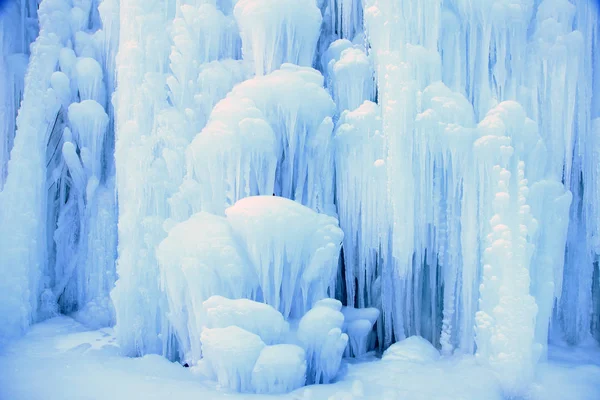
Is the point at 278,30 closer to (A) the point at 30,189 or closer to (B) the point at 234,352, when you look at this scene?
(B) the point at 234,352

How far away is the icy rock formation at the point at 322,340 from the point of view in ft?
20.0

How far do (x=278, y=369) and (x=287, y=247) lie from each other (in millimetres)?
1367

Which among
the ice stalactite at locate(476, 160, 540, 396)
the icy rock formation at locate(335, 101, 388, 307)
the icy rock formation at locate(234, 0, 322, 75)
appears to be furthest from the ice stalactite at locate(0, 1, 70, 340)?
the ice stalactite at locate(476, 160, 540, 396)

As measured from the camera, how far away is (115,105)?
8.60 metres

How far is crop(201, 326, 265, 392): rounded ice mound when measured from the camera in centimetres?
571

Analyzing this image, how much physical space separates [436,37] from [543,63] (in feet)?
4.71

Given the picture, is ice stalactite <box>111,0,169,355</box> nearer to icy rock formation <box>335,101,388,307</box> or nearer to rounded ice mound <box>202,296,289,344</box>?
rounded ice mound <box>202,296,289,344</box>

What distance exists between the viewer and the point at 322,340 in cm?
615

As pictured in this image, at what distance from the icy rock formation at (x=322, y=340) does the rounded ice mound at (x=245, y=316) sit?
1.16ft

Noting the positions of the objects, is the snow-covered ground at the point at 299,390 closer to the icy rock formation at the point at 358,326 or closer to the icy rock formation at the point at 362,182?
the icy rock formation at the point at 358,326

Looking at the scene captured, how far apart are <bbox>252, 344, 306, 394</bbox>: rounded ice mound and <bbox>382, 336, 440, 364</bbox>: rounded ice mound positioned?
1.62m

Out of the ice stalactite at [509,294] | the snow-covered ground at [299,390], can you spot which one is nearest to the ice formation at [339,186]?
the ice stalactite at [509,294]

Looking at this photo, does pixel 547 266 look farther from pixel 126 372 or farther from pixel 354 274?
pixel 126 372

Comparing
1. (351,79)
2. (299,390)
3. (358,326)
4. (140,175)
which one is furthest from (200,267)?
(351,79)
